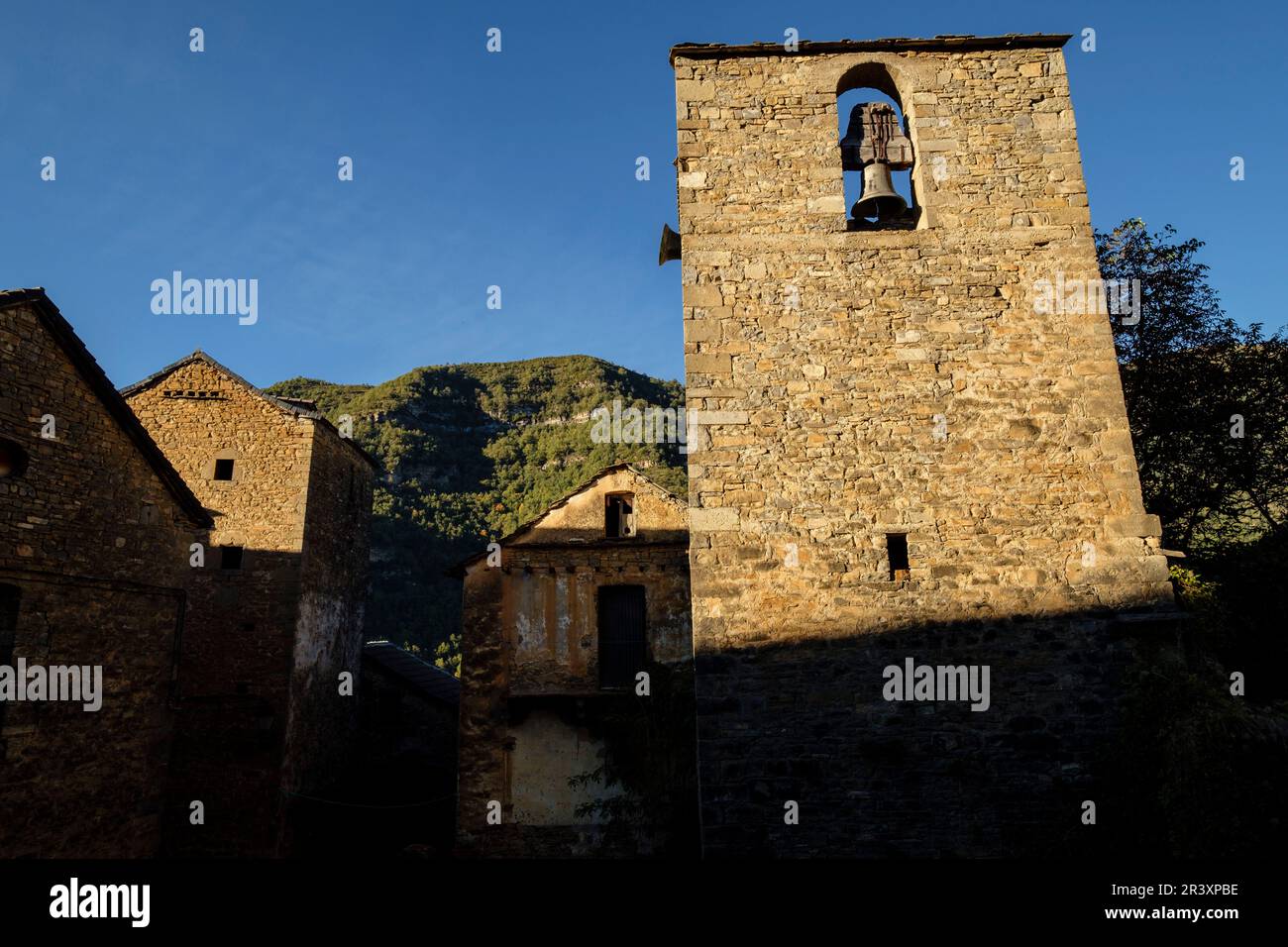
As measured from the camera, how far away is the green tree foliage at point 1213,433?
1192 cm

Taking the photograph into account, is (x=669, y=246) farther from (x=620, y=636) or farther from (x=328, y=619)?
(x=328, y=619)

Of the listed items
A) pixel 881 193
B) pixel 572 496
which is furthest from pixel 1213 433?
pixel 572 496

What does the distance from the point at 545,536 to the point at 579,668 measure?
7.85 ft

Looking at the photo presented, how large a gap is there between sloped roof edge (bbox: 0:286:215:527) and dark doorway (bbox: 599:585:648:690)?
655cm

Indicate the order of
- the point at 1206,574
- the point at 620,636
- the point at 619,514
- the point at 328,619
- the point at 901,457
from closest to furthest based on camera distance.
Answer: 1. the point at 901,457
2. the point at 1206,574
3. the point at 620,636
4. the point at 619,514
5. the point at 328,619

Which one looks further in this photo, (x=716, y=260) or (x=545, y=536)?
(x=545, y=536)

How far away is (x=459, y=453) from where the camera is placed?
2028 inches

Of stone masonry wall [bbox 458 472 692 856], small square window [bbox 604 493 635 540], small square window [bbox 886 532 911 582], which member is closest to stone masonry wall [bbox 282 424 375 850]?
stone masonry wall [bbox 458 472 692 856]

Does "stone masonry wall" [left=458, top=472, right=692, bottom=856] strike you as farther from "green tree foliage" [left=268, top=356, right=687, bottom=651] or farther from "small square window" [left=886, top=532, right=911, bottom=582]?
"green tree foliage" [left=268, top=356, right=687, bottom=651]

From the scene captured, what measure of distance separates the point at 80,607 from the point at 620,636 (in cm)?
758

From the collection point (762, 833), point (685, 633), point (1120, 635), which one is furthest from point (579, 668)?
point (1120, 635)

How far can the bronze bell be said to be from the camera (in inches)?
305

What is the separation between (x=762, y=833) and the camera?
241 inches
